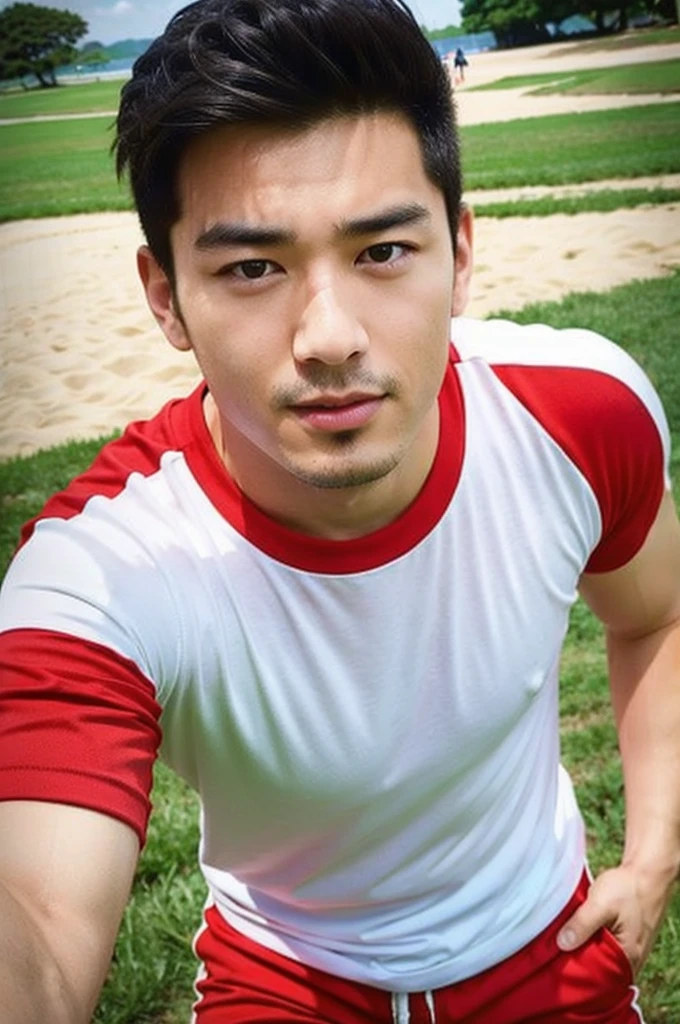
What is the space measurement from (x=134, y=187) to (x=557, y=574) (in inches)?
25.2

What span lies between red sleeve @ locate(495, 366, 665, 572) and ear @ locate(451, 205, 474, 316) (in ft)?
0.31

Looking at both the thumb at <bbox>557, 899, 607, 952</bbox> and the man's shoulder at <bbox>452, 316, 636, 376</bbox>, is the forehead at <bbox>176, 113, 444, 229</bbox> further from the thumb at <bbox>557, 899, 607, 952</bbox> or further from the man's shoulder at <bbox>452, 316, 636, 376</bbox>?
the thumb at <bbox>557, 899, 607, 952</bbox>

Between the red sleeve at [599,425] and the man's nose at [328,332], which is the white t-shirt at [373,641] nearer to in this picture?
the red sleeve at [599,425]

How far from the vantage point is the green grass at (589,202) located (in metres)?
5.21

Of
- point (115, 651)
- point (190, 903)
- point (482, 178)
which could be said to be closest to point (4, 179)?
point (482, 178)

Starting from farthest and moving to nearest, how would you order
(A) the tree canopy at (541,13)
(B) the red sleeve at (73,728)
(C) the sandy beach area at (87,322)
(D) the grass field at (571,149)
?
(D) the grass field at (571,149)
(C) the sandy beach area at (87,322)
(A) the tree canopy at (541,13)
(B) the red sleeve at (73,728)

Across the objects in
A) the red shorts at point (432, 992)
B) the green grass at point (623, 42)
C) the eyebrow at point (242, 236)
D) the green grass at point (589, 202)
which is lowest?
the red shorts at point (432, 992)

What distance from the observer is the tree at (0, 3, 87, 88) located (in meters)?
3.59

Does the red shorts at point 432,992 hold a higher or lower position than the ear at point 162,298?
lower

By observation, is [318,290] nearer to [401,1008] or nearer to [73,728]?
[73,728]

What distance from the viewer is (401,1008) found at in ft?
5.34

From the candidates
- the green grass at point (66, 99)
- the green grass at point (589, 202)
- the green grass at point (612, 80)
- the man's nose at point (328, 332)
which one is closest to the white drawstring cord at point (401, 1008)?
the man's nose at point (328, 332)

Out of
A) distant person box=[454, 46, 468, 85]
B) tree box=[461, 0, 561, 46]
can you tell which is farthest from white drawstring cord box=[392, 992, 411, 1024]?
tree box=[461, 0, 561, 46]

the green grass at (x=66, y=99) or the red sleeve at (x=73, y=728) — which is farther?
the green grass at (x=66, y=99)
